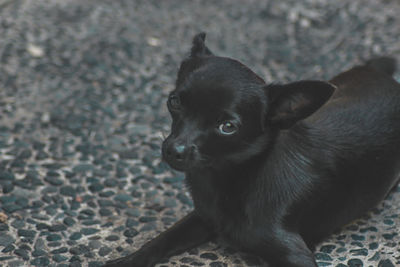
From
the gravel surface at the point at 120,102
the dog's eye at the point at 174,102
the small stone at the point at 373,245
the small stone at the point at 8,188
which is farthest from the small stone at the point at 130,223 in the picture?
the small stone at the point at 373,245

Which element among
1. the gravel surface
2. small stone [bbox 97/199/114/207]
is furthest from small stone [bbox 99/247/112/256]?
small stone [bbox 97/199/114/207]

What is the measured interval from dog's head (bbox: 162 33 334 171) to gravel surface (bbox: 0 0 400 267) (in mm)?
692

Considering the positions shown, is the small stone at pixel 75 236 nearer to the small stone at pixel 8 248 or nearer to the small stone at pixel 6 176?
the small stone at pixel 8 248

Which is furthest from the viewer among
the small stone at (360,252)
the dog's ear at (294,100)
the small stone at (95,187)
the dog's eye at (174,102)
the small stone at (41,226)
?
the small stone at (95,187)

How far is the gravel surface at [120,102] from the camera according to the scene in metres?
3.31

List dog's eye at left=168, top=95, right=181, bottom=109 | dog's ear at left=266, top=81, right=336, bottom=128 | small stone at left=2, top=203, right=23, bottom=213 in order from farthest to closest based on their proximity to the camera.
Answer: small stone at left=2, top=203, right=23, bottom=213 < dog's eye at left=168, top=95, right=181, bottom=109 < dog's ear at left=266, top=81, right=336, bottom=128

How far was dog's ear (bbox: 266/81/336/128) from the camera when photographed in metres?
2.66

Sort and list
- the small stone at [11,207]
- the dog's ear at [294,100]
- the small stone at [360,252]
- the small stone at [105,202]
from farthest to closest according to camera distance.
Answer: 1. the small stone at [105,202]
2. the small stone at [11,207]
3. the small stone at [360,252]
4. the dog's ear at [294,100]

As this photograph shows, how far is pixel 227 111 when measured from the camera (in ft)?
8.86

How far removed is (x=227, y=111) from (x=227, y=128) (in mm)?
87

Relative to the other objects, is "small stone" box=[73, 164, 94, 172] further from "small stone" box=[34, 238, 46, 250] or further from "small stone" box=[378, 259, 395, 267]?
"small stone" box=[378, 259, 395, 267]

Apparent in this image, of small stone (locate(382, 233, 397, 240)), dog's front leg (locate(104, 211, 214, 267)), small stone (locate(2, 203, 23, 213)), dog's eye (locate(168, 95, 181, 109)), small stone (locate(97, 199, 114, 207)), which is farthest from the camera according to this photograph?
small stone (locate(97, 199, 114, 207))

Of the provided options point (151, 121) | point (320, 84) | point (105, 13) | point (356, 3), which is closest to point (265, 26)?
point (356, 3)

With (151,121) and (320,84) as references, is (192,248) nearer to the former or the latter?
(320,84)
